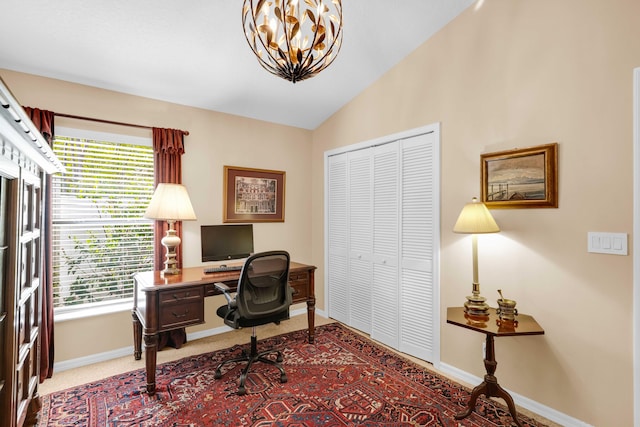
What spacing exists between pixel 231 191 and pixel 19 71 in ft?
6.62

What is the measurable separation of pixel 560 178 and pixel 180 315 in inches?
116

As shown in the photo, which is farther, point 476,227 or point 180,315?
point 180,315

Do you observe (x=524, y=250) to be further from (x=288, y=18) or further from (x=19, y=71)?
(x=19, y=71)

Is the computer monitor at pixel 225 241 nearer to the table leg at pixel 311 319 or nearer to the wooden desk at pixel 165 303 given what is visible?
the wooden desk at pixel 165 303

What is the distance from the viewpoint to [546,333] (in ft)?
7.05

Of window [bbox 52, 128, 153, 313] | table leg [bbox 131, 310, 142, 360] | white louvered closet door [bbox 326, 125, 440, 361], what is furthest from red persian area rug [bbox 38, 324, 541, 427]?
window [bbox 52, 128, 153, 313]

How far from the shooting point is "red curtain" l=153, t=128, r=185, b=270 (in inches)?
124

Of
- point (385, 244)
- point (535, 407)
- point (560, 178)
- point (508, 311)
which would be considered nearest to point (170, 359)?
point (385, 244)

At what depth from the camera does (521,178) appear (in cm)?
224

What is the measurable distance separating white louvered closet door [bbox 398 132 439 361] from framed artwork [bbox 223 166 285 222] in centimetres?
167

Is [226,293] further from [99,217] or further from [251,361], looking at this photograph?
[99,217]

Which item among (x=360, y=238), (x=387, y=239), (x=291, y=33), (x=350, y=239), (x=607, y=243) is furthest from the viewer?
(x=350, y=239)

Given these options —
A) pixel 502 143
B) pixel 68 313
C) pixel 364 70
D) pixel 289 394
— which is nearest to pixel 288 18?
pixel 502 143

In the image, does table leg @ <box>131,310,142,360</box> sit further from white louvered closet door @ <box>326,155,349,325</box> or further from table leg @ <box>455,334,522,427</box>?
table leg @ <box>455,334,522,427</box>
